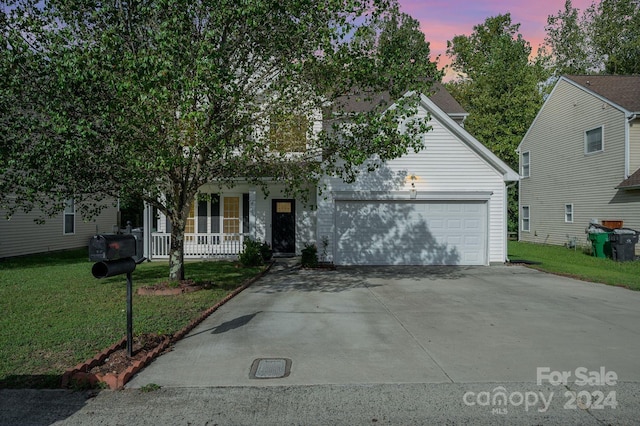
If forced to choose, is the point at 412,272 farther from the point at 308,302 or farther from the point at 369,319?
the point at 369,319

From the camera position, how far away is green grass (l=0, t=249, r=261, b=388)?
17.7 ft

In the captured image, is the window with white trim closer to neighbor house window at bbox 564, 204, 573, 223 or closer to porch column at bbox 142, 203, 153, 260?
neighbor house window at bbox 564, 204, 573, 223

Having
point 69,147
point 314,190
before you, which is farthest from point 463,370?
point 314,190

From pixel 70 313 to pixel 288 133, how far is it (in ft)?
17.7

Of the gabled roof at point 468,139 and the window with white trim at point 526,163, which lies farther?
the window with white trim at point 526,163

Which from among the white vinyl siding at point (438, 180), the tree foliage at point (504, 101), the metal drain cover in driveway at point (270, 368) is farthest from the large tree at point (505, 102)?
the metal drain cover in driveway at point (270, 368)

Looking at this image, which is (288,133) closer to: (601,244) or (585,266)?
(585,266)

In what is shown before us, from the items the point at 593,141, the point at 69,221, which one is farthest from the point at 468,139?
the point at 69,221

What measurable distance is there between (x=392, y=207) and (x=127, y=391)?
11.9 m

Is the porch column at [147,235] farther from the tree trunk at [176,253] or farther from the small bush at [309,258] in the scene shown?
the tree trunk at [176,253]

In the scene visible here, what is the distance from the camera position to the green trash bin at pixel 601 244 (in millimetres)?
17844

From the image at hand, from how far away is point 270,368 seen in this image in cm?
529

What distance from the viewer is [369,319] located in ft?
25.5

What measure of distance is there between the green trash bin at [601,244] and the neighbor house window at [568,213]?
432 cm
